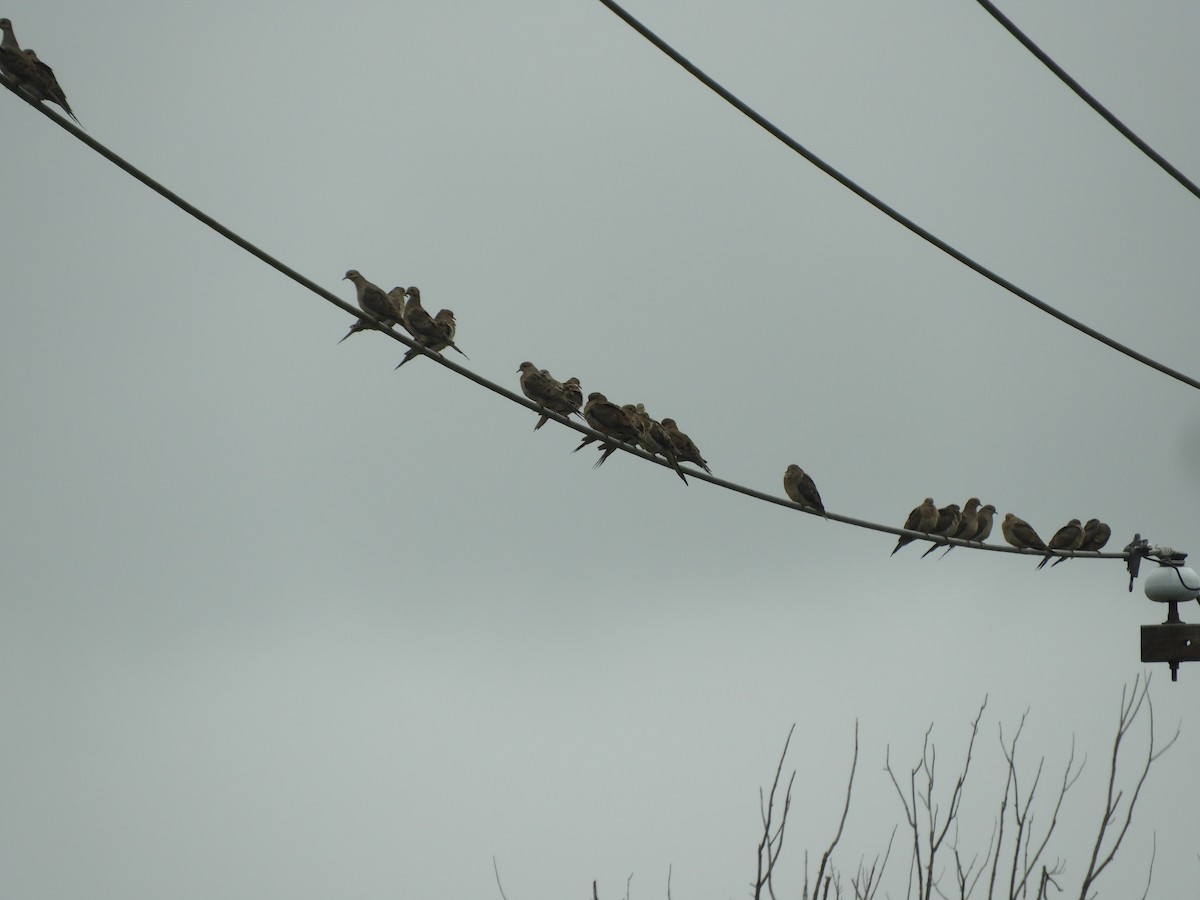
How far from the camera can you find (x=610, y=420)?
1030cm

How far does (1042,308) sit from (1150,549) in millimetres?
3217

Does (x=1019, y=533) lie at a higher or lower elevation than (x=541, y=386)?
higher

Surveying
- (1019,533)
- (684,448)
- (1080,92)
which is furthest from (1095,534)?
(1080,92)

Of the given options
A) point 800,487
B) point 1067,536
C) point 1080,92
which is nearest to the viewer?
point 1080,92

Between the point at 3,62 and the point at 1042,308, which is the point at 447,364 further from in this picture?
the point at 3,62

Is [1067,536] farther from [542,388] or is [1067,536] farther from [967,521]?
[542,388]

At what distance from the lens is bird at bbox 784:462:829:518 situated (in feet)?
41.8

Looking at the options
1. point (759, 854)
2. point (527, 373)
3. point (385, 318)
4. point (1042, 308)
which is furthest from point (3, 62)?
point (759, 854)

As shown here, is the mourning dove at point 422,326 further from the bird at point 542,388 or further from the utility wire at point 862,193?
the utility wire at point 862,193

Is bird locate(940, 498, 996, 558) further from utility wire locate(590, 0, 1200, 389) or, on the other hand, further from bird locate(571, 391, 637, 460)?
utility wire locate(590, 0, 1200, 389)

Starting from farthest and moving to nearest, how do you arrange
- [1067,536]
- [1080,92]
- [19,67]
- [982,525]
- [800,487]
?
1. [982,525]
2. [1067,536]
3. [800,487]
4. [19,67]
5. [1080,92]

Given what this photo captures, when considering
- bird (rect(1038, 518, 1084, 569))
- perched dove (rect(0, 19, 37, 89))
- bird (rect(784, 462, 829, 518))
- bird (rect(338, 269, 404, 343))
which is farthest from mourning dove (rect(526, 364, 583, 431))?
bird (rect(1038, 518, 1084, 569))

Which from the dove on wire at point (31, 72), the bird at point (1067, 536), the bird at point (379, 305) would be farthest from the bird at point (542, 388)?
the bird at point (1067, 536)

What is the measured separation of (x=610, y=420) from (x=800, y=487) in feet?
10.6
